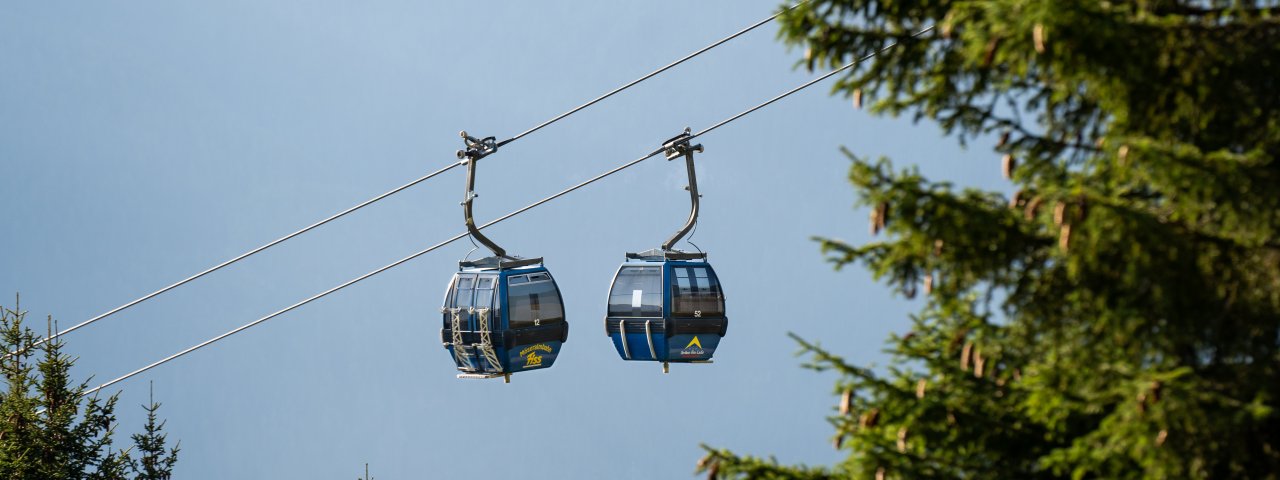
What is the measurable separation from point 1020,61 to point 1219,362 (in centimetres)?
190

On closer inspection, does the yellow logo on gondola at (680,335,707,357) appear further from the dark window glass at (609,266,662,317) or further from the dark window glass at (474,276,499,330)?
the dark window glass at (474,276,499,330)

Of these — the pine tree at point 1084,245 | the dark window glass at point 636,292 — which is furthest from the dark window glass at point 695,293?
the pine tree at point 1084,245

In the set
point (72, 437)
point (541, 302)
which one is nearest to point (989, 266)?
point (541, 302)

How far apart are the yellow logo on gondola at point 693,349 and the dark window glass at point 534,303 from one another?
5.21 ft

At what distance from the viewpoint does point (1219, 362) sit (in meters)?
7.15

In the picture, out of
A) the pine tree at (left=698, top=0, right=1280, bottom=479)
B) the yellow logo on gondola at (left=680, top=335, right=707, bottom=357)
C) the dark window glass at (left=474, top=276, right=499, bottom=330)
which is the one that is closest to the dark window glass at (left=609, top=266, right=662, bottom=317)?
the yellow logo on gondola at (left=680, top=335, right=707, bottom=357)

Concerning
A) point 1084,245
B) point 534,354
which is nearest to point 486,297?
point 534,354

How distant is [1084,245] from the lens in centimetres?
650

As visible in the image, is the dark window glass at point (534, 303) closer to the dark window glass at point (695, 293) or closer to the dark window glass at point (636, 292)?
the dark window glass at point (636, 292)

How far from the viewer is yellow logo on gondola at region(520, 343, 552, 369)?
17.1 m

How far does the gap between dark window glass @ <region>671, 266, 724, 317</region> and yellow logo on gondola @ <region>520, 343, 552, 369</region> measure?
65.1 inches

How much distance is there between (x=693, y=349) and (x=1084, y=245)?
11.1 metres

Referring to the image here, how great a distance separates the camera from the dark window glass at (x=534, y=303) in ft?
55.4

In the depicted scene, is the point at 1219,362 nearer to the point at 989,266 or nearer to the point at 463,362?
the point at 989,266
